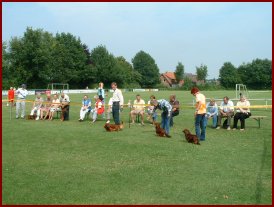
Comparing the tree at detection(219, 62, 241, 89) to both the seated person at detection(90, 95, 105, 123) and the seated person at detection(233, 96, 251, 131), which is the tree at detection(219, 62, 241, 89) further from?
the seated person at detection(233, 96, 251, 131)

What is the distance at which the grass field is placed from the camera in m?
6.27

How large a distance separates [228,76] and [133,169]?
106018 mm

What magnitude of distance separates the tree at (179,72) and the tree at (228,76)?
38.8 feet

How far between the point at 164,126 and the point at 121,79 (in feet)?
250

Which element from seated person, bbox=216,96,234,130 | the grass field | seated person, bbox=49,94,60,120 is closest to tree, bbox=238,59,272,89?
seated person, bbox=216,96,234,130

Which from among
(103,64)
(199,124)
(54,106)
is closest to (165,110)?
(199,124)

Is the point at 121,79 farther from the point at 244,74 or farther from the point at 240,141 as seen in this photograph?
the point at 240,141

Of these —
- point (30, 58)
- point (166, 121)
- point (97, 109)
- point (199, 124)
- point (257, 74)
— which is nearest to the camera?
point (199, 124)

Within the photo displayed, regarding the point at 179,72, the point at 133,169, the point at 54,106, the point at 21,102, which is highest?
the point at 179,72

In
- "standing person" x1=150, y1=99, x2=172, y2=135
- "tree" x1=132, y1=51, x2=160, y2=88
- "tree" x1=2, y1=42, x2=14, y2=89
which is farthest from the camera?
"tree" x1=132, y1=51, x2=160, y2=88

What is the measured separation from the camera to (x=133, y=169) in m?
8.02

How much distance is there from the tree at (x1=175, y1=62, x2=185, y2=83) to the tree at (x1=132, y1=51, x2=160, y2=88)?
7327 millimetres

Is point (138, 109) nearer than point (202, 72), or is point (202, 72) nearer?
point (138, 109)

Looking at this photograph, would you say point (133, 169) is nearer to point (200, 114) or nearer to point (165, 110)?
point (200, 114)
